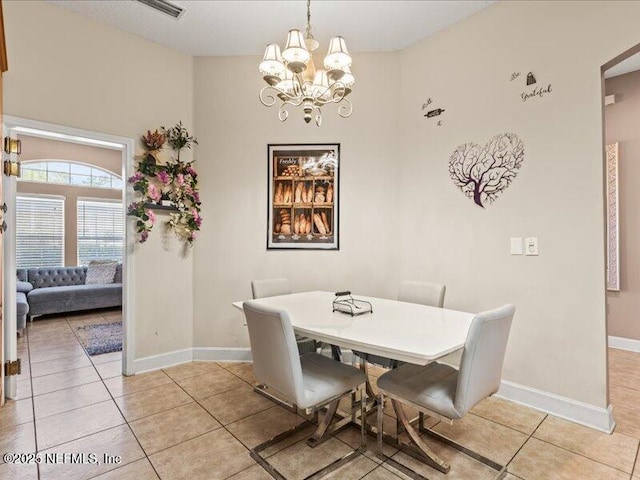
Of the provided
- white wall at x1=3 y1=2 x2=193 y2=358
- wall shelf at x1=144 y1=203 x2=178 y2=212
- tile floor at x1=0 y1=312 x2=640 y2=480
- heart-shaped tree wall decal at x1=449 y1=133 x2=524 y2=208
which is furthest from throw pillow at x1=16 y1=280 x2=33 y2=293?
heart-shaped tree wall decal at x1=449 y1=133 x2=524 y2=208

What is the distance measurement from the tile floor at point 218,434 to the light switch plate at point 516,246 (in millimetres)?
1135

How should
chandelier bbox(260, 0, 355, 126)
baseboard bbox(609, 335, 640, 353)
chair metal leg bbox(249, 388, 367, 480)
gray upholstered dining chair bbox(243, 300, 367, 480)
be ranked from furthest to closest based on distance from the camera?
baseboard bbox(609, 335, 640, 353), chandelier bbox(260, 0, 355, 126), chair metal leg bbox(249, 388, 367, 480), gray upholstered dining chair bbox(243, 300, 367, 480)

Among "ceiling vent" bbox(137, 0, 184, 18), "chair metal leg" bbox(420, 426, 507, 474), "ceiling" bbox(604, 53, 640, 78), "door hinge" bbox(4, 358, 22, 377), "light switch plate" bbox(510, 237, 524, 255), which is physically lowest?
"chair metal leg" bbox(420, 426, 507, 474)

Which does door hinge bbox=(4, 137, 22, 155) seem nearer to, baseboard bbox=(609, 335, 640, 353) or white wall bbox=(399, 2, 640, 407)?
white wall bbox=(399, 2, 640, 407)

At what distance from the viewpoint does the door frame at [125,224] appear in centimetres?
253

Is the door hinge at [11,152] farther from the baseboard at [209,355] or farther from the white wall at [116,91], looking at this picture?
the baseboard at [209,355]

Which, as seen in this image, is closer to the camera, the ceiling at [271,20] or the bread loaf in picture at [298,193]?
the ceiling at [271,20]

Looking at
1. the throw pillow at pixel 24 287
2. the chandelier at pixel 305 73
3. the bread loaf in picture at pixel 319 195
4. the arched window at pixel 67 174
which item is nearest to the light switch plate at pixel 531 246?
the chandelier at pixel 305 73

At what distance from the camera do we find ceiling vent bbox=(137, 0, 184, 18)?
104 inches

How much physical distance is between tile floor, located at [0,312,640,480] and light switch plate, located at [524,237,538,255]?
113 cm

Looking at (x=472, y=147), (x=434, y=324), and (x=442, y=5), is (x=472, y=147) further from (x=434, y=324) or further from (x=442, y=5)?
(x=434, y=324)

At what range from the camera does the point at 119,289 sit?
5750 millimetres

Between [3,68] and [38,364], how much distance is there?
2659mm

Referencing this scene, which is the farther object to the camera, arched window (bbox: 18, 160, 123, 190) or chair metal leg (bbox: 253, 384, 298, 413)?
arched window (bbox: 18, 160, 123, 190)
